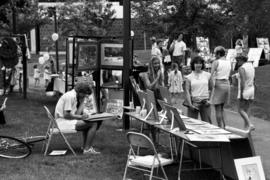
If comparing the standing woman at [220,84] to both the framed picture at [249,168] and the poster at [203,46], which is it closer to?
the framed picture at [249,168]

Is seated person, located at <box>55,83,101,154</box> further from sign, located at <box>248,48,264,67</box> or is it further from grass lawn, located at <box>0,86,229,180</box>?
sign, located at <box>248,48,264,67</box>

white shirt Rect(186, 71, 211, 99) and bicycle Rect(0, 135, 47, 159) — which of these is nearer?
bicycle Rect(0, 135, 47, 159)

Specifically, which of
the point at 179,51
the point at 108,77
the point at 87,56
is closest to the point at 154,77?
the point at 87,56

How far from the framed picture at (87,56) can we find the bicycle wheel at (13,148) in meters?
4.17

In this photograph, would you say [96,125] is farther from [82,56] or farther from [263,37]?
[263,37]

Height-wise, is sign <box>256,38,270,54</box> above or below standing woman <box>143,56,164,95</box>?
above

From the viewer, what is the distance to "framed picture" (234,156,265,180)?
6.29 meters

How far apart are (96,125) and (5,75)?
9849 millimetres

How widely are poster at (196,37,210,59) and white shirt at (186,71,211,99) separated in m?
15.5

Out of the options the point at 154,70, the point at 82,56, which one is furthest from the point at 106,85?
the point at 154,70

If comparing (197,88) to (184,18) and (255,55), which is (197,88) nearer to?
(255,55)

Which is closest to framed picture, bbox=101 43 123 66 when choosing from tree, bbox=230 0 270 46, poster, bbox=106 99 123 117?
poster, bbox=106 99 123 117

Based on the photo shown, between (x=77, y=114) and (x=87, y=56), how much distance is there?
157 inches

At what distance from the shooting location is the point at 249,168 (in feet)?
21.0
